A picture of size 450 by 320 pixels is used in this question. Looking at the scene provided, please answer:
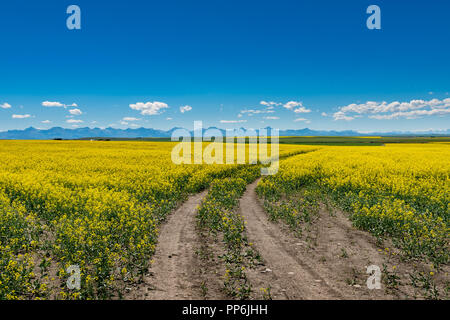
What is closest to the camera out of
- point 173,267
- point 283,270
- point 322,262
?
point 283,270

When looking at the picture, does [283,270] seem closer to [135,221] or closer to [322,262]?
[322,262]

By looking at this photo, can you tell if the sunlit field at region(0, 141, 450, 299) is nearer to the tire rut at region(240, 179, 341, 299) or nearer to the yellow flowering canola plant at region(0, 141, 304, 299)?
the yellow flowering canola plant at region(0, 141, 304, 299)

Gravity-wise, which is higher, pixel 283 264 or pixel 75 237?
pixel 75 237

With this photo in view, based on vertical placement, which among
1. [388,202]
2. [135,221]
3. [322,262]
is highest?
[388,202]

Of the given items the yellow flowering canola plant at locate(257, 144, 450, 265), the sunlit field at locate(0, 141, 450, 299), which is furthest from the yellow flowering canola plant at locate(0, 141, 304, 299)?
the yellow flowering canola plant at locate(257, 144, 450, 265)

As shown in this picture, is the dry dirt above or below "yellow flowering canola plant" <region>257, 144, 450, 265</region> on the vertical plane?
below

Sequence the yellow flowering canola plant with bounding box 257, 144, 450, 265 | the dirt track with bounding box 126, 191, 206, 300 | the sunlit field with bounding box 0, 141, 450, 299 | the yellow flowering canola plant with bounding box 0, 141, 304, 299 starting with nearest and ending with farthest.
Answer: the dirt track with bounding box 126, 191, 206, 300
the yellow flowering canola plant with bounding box 0, 141, 304, 299
the sunlit field with bounding box 0, 141, 450, 299
the yellow flowering canola plant with bounding box 257, 144, 450, 265

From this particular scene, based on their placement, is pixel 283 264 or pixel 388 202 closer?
pixel 283 264

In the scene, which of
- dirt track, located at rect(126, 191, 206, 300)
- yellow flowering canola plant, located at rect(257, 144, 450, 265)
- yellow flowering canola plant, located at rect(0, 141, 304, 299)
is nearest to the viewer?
dirt track, located at rect(126, 191, 206, 300)

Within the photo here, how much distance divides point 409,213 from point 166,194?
12903 millimetres

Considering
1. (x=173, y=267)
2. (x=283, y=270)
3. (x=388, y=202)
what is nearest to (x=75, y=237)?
(x=173, y=267)

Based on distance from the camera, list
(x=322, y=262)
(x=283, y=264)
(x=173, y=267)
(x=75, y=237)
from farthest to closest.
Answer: (x=75, y=237)
(x=322, y=262)
(x=283, y=264)
(x=173, y=267)
